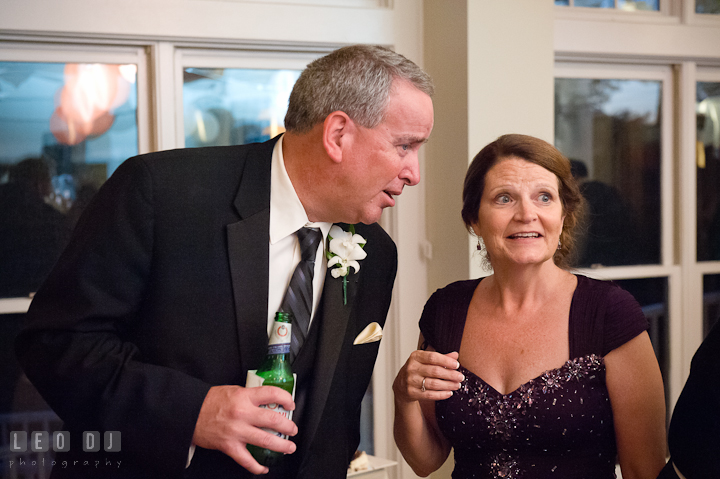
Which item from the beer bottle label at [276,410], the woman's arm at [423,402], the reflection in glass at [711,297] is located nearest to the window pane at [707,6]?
the reflection in glass at [711,297]

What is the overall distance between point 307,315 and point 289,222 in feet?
0.75

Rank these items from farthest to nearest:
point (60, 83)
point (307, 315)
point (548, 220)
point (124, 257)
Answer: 1. point (60, 83)
2. point (548, 220)
3. point (307, 315)
4. point (124, 257)

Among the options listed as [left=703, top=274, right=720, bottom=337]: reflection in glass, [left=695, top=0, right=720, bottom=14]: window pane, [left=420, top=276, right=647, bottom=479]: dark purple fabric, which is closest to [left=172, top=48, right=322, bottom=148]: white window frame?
[left=420, top=276, right=647, bottom=479]: dark purple fabric

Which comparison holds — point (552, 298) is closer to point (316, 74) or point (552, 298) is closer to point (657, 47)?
point (316, 74)

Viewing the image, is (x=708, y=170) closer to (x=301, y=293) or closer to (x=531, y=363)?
(x=531, y=363)

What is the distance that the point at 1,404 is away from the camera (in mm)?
2594

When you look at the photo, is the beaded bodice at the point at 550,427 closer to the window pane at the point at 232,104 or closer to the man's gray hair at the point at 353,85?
the man's gray hair at the point at 353,85

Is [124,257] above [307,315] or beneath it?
above

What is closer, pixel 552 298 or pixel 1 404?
pixel 552 298

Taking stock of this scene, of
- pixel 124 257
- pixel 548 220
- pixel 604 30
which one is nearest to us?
pixel 124 257

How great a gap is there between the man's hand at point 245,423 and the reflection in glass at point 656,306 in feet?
8.57

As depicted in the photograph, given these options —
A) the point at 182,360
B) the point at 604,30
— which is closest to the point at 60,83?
the point at 182,360

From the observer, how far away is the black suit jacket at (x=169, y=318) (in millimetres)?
1274

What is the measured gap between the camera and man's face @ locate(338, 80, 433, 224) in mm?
1478
